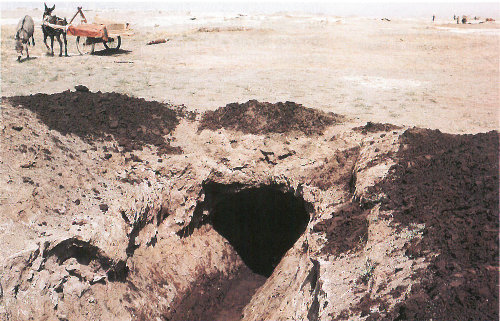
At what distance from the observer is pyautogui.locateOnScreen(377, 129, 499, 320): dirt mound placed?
490 cm

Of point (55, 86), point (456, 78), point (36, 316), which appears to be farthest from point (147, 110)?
point (456, 78)

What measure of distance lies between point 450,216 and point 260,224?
6.70 m

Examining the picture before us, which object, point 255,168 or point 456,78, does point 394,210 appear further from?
point 456,78

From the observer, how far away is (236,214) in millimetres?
12133

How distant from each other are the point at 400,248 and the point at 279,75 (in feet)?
40.5

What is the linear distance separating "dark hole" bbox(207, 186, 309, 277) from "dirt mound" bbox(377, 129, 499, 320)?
3.96 meters

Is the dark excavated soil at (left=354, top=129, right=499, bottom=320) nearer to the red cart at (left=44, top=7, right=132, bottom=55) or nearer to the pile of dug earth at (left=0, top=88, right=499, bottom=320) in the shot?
the pile of dug earth at (left=0, top=88, right=499, bottom=320)

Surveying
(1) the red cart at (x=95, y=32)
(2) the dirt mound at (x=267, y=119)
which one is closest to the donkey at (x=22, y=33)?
(1) the red cart at (x=95, y=32)

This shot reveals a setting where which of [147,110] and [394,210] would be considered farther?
[147,110]

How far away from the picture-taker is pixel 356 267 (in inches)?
254

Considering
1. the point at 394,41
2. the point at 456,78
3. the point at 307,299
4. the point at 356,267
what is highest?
the point at 394,41

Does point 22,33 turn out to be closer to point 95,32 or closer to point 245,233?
point 95,32

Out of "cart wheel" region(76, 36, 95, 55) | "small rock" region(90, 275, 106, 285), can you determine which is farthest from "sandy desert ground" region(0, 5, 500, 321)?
"cart wheel" region(76, 36, 95, 55)

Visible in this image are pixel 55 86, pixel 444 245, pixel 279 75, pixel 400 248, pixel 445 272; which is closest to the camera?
pixel 445 272
